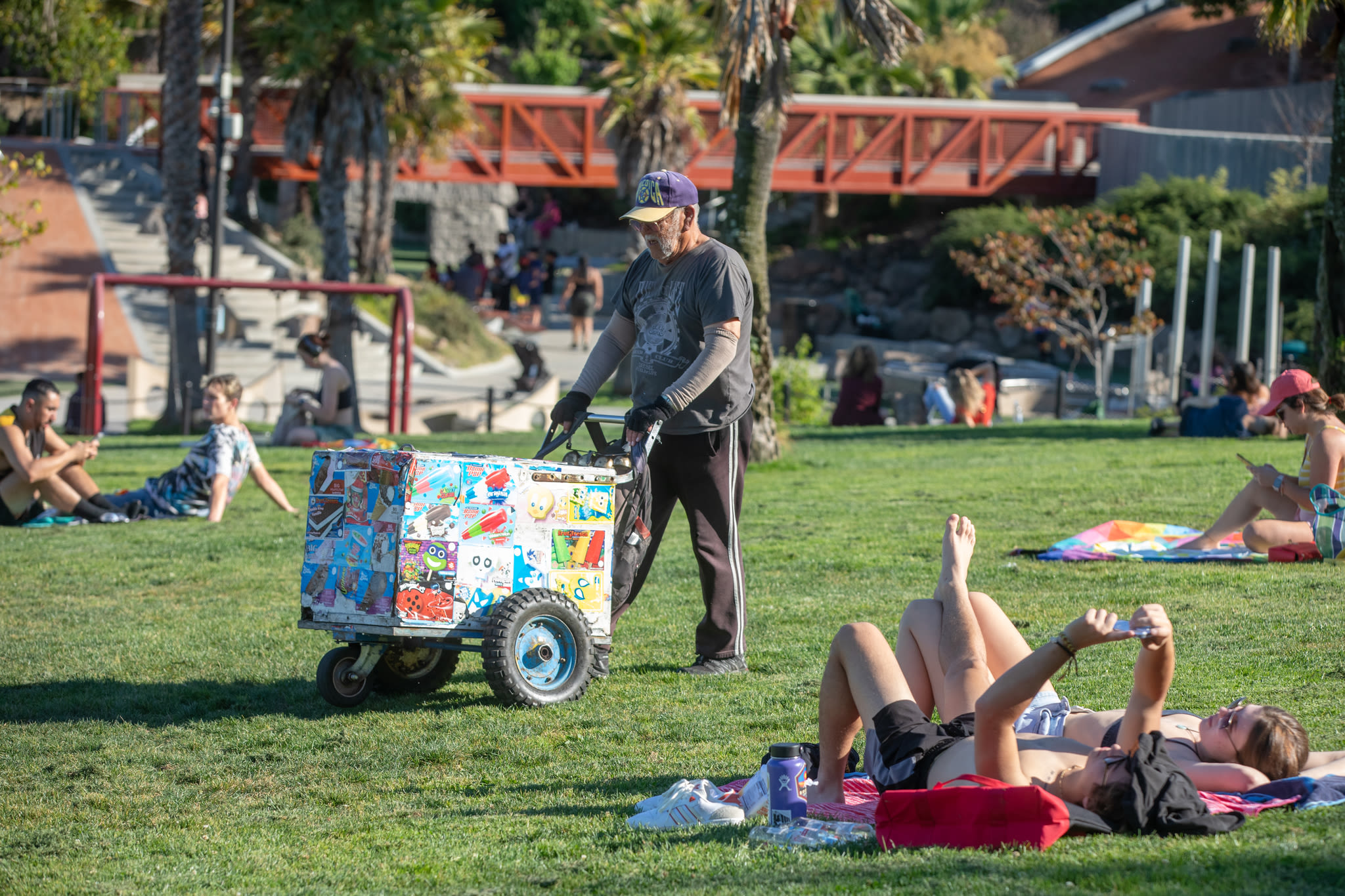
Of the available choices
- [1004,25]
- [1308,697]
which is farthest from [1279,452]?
[1004,25]

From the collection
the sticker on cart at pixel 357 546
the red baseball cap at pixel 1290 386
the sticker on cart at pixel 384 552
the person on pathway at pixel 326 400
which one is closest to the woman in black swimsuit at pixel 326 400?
the person on pathway at pixel 326 400

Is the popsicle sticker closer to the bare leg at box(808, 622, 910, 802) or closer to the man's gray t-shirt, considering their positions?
the man's gray t-shirt

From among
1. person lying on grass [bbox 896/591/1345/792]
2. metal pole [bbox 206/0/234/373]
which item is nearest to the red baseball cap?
person lying on grass [bbox 896/591/1345/792]

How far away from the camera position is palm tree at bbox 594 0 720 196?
30328mm

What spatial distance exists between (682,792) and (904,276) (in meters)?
40.5

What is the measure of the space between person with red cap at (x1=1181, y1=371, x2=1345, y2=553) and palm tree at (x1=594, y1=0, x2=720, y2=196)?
22.7 m

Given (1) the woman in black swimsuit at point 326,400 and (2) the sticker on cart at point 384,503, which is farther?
(1) the woman in black swimsuit at point 326,400

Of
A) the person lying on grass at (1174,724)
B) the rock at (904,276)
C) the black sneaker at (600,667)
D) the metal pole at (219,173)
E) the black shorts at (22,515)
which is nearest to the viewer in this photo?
the person lying on grass at (1174,724)

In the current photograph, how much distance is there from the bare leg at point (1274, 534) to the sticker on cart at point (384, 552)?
5.14m

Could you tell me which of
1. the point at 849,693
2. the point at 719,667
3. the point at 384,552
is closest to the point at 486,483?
the point at 384,552

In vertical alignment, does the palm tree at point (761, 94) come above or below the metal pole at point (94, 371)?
above

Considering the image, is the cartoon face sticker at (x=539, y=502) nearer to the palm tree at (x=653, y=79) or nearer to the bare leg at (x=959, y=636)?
the bare leg at (x=959, y=636)

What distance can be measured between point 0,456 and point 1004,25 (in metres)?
58.4

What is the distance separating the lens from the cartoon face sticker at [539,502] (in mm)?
5793
